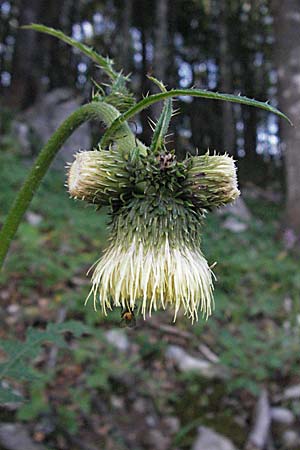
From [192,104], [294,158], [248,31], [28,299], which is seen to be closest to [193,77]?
[192,104]

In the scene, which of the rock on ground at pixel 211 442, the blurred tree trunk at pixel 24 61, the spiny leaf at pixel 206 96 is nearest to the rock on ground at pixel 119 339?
the rock on ground at pixel 211 442

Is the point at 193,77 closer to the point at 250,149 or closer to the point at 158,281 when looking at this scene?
the point at 250,149

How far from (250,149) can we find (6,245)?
60.9ft

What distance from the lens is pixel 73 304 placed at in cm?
424

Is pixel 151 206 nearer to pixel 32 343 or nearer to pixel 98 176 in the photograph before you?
pixel 98 176

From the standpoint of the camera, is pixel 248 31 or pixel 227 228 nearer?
pixel 227 228

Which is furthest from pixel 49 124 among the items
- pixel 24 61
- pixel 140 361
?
pixel 140 361

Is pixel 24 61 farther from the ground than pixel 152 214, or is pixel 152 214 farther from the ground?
pixel 24 61

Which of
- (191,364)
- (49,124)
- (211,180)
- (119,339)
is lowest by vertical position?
(191,364)

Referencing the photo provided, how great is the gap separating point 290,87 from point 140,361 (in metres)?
5.24

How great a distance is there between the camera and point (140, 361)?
4.00m

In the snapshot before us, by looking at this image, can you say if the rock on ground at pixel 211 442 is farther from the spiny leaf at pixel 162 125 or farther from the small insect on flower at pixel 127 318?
the spiny leaf at pixel 162 125

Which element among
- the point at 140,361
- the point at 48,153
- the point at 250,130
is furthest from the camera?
the point at 250,130

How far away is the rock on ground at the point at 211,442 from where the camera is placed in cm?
338
